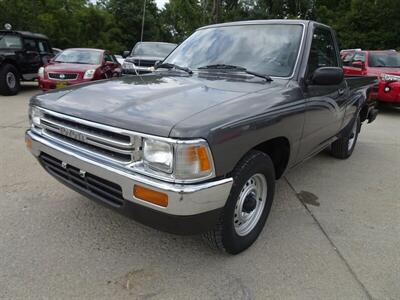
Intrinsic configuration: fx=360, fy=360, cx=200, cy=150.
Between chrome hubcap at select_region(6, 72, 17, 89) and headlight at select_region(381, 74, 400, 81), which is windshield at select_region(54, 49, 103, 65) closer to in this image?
chrome hubcap at select_region(6, 72, 17, 89)

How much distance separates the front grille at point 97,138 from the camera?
2.19m

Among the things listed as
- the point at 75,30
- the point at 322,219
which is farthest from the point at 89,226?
the point at 75,30

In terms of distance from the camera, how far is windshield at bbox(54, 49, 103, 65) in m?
10.6

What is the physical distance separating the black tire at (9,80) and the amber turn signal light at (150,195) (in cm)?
1015

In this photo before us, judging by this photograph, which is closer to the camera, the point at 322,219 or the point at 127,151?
the point at 127,151

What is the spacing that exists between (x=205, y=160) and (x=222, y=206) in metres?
0.35

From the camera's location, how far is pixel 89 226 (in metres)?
3.11

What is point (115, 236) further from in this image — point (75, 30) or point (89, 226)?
point (75, 30)

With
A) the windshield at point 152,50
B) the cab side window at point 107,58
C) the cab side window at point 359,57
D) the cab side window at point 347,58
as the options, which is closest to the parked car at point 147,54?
the windshield at point 152,50

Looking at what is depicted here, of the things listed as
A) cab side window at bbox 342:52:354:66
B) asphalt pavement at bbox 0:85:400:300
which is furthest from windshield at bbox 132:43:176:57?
asphalt pavement at bbox 0:85:400:300

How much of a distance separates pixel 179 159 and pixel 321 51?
248cm

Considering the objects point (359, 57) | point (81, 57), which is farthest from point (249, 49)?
point (359, 57)

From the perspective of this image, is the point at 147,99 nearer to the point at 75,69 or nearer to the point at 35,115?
the point at 35,115

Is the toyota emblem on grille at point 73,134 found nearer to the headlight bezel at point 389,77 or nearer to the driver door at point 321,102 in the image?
the driver door at point 321,102
